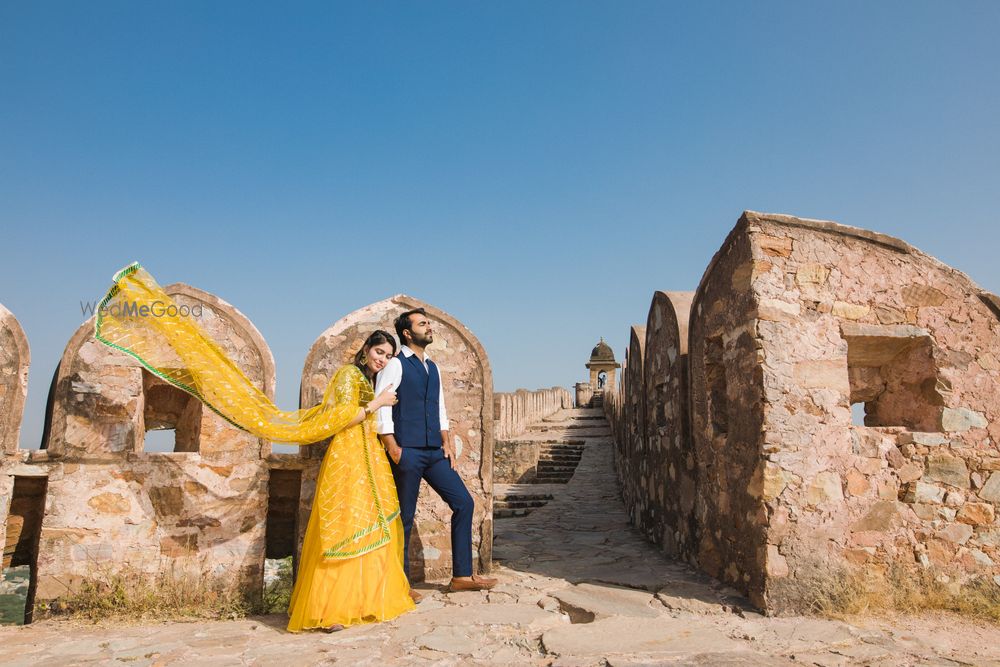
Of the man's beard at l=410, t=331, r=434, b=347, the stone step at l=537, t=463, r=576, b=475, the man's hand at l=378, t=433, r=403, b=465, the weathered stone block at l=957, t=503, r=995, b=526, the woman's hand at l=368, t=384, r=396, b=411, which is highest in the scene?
the man's beard at l=410, t=331, r=434, b=347

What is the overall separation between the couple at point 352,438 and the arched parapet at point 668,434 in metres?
2.31

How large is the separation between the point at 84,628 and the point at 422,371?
105 inches

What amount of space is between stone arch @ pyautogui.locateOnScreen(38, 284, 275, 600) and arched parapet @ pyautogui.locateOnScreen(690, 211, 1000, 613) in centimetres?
361

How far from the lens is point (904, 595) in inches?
172

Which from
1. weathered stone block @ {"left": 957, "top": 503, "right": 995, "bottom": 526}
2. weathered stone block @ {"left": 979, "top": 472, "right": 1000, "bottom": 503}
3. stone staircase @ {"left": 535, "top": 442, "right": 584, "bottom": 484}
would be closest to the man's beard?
weathered stone block @ {"left": 957, "top": 503, "right": 995, "bottom": 526}

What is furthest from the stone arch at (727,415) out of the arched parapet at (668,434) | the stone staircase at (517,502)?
the stone staircase at (517,502)

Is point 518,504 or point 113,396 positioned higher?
point 113,396

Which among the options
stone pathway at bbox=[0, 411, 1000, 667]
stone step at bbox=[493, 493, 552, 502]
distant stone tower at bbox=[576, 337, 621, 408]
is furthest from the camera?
distant stone tower at bbox=[576, 337, 621, 408]

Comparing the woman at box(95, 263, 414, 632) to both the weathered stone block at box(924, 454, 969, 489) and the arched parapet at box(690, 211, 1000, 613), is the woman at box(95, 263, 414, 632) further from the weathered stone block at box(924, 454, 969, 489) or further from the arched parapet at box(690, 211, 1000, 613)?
the weathered stone block at box(924, 454, 969, 489)

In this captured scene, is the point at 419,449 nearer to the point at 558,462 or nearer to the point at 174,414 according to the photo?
the point at 174,414

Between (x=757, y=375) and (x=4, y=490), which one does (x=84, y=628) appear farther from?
(x=757, y=375)

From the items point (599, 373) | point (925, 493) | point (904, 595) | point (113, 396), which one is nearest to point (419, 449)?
point (113, 396)

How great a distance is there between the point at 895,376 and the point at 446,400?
12.0 feet

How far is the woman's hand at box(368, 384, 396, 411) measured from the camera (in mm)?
4410
